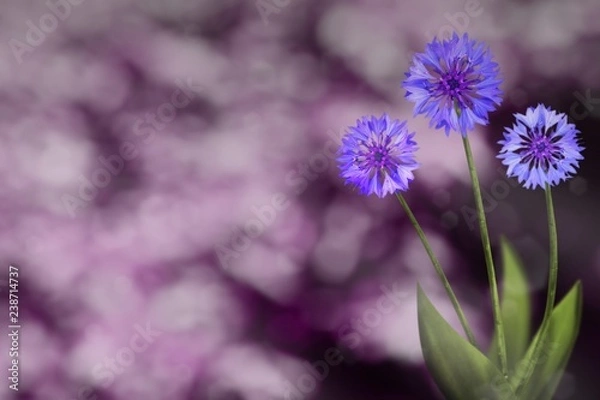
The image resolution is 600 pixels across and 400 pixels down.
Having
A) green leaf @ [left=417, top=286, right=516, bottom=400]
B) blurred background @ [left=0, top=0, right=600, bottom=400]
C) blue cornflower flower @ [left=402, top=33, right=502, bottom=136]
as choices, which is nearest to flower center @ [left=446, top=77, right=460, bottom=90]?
blue cornflower flower @ [left=402, top=33, right=502, bottom=136]

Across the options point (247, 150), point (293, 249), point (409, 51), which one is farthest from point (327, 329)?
point (409, 51)

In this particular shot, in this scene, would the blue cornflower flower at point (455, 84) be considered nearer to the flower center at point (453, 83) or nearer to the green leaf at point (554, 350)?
the flower center at point (453, 83)

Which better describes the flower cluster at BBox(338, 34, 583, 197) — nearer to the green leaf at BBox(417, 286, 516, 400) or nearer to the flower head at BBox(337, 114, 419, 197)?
the flower head at BBox(337, 114, 419, 197)

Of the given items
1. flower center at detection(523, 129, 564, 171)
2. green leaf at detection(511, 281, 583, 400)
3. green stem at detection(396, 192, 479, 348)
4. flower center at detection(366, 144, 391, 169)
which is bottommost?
green leaf at detection(511, 281, 583, 400)

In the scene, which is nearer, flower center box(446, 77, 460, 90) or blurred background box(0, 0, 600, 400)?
flower center box(446, 77, 460, 90)

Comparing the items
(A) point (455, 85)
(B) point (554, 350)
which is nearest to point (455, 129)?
(A) point (455, 85)

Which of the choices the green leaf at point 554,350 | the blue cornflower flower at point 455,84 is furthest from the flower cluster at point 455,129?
the green leaf at point 554,350

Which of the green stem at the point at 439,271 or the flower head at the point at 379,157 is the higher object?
the flower head at the point at 379,157

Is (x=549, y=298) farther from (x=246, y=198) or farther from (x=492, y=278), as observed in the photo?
(x=246, y=198)
